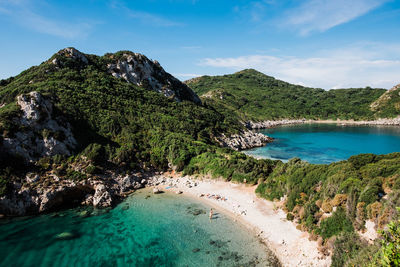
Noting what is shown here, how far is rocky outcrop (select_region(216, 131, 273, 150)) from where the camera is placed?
224 feet

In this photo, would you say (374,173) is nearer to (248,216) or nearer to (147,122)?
(248,216)

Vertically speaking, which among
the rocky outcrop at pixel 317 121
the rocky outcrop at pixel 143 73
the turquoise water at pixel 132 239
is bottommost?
the turquoise water at pixel 132 239

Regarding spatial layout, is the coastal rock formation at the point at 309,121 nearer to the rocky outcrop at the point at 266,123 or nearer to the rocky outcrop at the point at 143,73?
the rocky outcrop at the point at 266,123

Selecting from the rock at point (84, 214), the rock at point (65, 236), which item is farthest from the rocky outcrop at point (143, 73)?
the rock at point (65, 236)

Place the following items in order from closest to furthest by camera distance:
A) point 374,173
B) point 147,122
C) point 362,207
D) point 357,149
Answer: point 362,207
point 374,173
point 147,122
point 357,149

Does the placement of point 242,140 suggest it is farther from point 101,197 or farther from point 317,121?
point 317,121

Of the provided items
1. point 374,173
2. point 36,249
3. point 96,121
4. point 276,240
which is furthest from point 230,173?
point 96,121

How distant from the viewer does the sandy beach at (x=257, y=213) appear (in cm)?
1900

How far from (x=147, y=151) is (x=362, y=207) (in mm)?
37222

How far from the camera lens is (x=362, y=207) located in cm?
1709

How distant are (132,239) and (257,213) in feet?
50.3

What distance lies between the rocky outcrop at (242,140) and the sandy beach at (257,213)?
30.4 m

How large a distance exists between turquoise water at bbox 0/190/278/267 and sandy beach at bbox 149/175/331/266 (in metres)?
1.50

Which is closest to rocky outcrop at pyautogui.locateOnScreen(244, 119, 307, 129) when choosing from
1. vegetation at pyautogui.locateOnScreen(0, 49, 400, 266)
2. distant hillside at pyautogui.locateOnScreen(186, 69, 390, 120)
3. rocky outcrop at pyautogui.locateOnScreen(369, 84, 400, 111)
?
distant hillside at pyautogui.locateOnScreen(186, 69, 390, 120)
